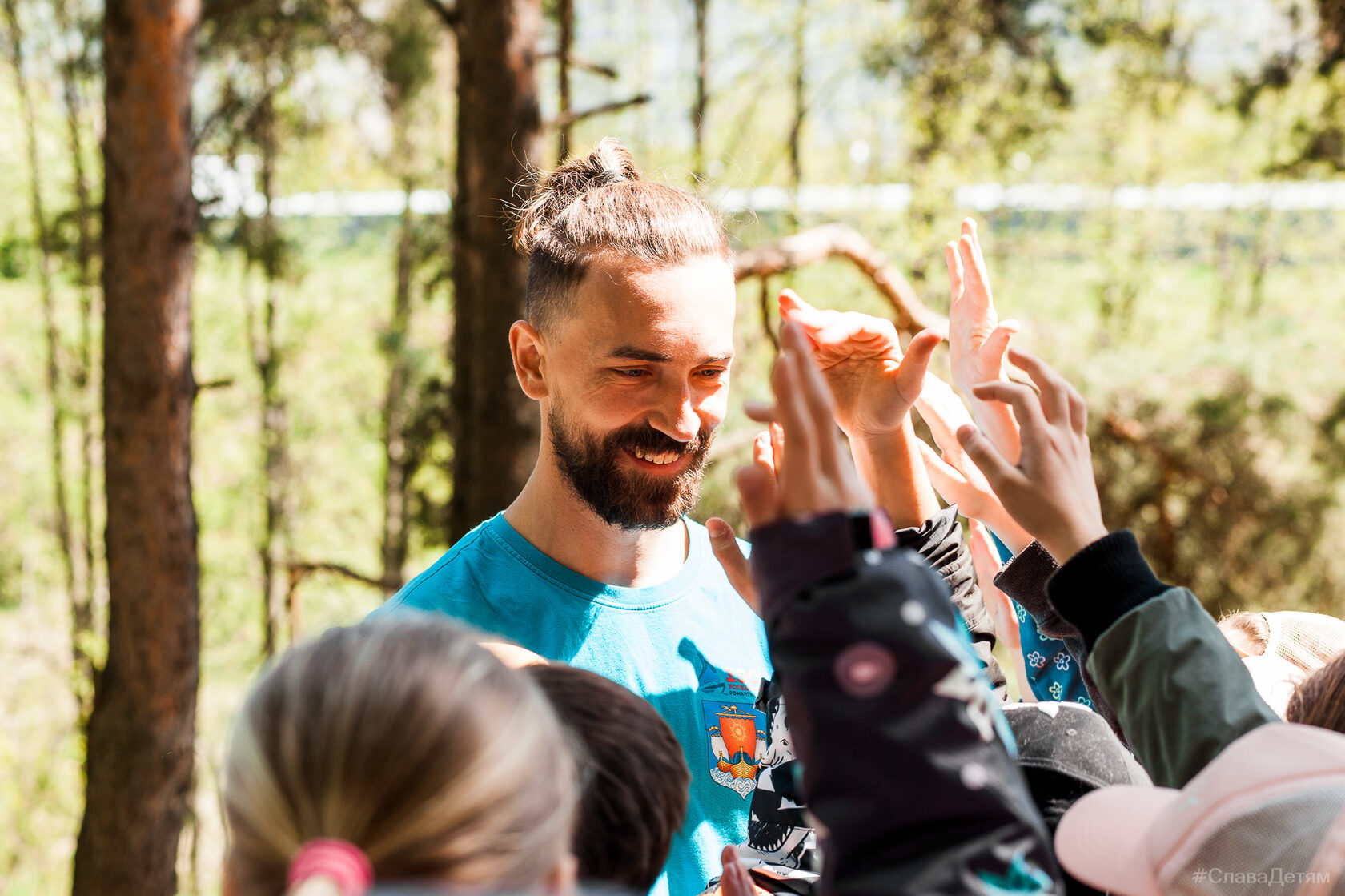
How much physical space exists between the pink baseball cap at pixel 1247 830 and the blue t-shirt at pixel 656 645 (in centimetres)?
73

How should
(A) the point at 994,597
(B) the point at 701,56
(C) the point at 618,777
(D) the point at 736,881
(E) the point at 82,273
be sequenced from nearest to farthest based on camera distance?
(C) the point at 618,777
(D) the point at 736,881
(A) the point at 994,597
(E) the point at 82,273
(B) the point at 701,56

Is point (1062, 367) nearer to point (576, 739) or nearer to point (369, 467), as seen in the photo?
point (576, 739)

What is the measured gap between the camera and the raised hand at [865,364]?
1472 mm

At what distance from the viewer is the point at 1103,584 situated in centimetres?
100

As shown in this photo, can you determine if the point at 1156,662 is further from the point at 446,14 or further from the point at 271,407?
the point at 271,407

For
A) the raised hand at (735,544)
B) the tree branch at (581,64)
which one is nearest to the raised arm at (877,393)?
the raised hand at (735,544)

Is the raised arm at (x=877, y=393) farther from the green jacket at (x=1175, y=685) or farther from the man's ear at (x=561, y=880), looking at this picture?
the man's ear at (x=561, y=880)

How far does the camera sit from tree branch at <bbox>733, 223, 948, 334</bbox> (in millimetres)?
3863

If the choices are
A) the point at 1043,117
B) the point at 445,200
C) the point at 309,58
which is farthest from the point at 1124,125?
the point at 309,58

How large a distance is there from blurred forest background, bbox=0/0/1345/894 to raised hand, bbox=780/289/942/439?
0.69 meters

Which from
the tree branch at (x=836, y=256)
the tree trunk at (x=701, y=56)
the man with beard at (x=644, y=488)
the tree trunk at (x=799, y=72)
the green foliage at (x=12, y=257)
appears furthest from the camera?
the green foliage at (x=12, y=257)

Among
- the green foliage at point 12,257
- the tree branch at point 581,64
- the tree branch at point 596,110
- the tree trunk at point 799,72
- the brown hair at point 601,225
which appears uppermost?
the tree trunk at point 799,72

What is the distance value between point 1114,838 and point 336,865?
0.67 m

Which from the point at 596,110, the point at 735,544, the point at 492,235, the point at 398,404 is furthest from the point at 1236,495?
the point at 398,404
